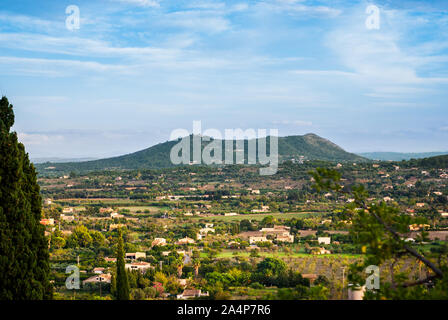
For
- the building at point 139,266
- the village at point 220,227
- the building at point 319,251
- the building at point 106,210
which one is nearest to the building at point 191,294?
the village at point 220,227

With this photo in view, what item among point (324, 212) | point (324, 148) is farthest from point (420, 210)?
point (324, 148)

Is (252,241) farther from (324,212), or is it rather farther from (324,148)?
(324,148)

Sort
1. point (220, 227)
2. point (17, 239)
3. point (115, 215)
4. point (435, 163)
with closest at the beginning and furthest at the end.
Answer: point (17, 239) → point (220, 227) → point (115, 215) → point (435, 163)

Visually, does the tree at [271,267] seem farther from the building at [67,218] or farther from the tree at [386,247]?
the building at [67,218]

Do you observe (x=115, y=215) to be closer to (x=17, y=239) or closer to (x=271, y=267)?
(x=271, y=267)

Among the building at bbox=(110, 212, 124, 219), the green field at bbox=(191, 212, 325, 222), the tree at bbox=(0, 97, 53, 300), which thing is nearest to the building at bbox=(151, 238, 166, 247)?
the green field at bbox=(191, 212, 325, 222)

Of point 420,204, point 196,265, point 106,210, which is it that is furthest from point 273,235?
point 106,210
